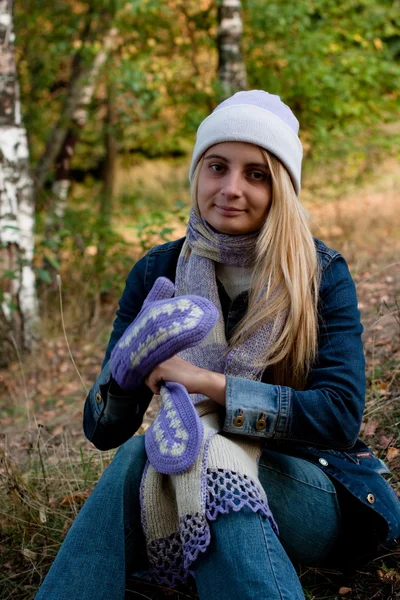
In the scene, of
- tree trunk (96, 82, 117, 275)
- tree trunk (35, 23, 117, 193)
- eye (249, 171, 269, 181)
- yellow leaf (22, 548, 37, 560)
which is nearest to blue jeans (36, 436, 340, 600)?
yellow leaf (22, 548, 37, 560)

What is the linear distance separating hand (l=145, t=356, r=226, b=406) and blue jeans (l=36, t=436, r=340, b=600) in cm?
24

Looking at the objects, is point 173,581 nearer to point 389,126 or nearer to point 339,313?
point 339,313

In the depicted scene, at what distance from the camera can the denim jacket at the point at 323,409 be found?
6.35 ft

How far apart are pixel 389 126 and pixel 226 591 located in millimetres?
7656

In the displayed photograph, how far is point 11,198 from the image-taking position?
504cm

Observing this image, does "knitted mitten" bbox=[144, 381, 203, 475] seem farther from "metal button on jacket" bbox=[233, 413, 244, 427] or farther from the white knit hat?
the white knit hat

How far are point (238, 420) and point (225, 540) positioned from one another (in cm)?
32

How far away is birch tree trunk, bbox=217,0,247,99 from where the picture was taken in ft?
21.3

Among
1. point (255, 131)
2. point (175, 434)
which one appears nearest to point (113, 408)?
point (175, 434)

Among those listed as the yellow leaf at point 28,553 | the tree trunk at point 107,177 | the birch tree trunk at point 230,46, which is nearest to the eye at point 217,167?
the yellow leaf at point 28,553

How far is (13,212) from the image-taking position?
5.05 meters

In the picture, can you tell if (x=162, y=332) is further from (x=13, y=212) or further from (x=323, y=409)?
(x=13, y=212)

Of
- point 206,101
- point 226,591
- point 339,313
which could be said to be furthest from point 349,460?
point 206,101

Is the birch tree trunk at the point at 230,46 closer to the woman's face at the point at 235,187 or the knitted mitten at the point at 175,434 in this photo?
the woman's face at the point at 235,187
